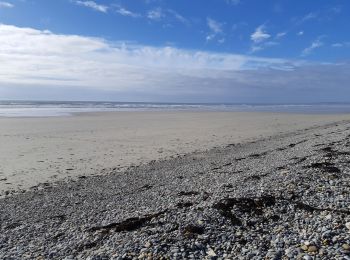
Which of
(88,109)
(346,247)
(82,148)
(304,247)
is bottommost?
(82,148)

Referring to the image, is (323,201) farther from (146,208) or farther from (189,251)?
(146,208)

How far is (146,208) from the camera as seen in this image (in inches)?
354

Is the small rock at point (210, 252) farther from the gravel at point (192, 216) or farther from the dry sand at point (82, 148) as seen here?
the dry sand at point (82, 148)

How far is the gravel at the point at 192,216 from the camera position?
6.03 meters

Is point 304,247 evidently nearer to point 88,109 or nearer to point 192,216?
point 192,216

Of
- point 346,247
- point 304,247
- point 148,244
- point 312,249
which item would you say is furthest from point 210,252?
point 346,247

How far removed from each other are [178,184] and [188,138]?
12814 millimetres

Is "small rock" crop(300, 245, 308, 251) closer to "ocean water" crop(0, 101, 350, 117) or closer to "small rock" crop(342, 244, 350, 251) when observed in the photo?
"small rock" crop(342, 244, 350, 251)

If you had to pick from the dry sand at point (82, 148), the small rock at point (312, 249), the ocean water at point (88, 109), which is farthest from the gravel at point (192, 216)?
the ocean water at point (88, 109)

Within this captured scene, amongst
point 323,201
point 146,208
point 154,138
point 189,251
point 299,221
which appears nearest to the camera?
point 189,251

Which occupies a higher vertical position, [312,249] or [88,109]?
[312,249]

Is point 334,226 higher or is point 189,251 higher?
point 334,226

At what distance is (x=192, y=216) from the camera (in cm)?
763

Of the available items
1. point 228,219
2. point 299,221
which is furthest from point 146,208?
point 299,221
